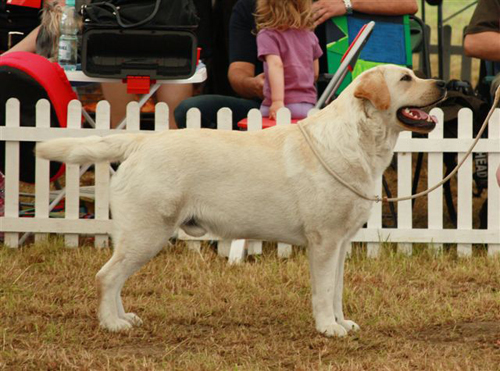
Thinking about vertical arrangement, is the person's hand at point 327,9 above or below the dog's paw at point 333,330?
above

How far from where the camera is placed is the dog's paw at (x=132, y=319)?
4632 mm

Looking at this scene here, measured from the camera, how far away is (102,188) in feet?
21.2

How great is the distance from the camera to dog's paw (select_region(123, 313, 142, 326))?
15.2 feet

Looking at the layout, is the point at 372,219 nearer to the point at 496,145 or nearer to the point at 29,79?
the point at 496,145

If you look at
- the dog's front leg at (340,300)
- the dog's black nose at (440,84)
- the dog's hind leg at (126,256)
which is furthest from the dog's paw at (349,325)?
the dog's black nose at (440,84)

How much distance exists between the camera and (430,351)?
4223 millimetres

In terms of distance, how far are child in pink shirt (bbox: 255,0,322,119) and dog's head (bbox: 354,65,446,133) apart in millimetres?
2087

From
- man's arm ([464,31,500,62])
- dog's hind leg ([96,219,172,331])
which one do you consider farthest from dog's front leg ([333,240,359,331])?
man's arm ([464,31,500,62])

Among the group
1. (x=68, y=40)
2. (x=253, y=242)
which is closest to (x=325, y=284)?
(x=253, y=242)

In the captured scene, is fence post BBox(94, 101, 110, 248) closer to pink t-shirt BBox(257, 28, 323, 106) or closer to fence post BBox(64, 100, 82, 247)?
fence post BBox(64, 100, 82, 247)

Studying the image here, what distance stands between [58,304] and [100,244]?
1.40m

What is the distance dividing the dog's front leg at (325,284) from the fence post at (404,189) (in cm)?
207

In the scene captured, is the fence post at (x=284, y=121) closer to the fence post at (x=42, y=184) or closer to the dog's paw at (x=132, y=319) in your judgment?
the fence post at (x=42, y=184)

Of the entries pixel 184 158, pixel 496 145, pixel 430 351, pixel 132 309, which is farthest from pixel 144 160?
pixel 496 145
